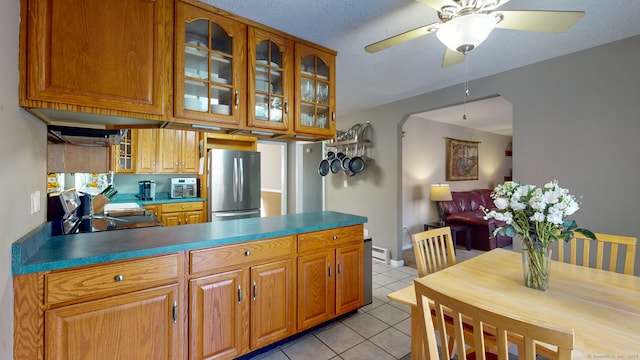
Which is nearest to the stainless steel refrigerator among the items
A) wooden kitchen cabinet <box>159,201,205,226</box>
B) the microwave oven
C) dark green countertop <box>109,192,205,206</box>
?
wooden kitchen cabinet <box>159,201,205,226</box>

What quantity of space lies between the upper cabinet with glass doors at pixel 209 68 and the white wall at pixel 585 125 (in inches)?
101

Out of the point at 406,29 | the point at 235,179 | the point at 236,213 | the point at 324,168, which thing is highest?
the point at 406,29

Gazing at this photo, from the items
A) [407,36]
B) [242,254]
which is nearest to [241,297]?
[242,254]

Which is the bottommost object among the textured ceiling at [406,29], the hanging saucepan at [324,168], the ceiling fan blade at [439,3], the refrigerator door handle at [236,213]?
the refrigerator door handle at [236,213]

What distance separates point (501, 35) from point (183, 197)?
4.51 meters

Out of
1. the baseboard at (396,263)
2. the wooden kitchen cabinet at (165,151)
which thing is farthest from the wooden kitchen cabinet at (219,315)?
the wooden kitchen cabinet at (165,151)

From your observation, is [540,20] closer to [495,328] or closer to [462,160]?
[495,328]

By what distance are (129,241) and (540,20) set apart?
2481 millimetres

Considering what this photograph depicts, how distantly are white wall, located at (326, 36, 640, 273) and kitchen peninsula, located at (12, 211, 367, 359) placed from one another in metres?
2.09

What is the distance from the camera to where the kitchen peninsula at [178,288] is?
125 centimetres

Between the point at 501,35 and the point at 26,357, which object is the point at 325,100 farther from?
the point at 26,357

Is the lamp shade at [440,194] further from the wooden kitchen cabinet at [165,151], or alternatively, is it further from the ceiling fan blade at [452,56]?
the wooden kitchen cabinet at [165,151]

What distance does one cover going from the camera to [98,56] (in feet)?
4.78

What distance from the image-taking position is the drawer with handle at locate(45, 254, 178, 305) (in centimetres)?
126
